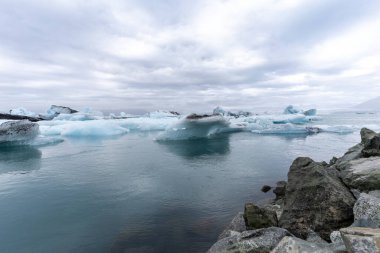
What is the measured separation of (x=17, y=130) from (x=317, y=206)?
62.3ft

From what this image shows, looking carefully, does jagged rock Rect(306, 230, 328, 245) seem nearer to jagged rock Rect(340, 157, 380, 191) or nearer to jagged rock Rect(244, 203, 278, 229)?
jagged rock Rect(244, 203, 278, 229)

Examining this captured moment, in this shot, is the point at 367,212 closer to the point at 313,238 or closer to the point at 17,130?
the point at 313,238

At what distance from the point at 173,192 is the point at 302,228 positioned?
468 centimetres

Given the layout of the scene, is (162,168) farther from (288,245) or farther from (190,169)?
(288,245)

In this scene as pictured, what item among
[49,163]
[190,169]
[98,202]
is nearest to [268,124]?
[190,169]

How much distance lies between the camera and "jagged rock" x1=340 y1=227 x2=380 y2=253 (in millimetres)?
2438

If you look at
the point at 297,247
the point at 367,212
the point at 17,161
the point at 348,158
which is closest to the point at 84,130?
the point at 17,161

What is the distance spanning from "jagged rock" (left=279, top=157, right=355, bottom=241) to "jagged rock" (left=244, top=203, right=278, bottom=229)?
168 millimetres

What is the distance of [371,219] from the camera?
3432mm

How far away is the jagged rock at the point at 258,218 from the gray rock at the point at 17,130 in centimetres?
1778

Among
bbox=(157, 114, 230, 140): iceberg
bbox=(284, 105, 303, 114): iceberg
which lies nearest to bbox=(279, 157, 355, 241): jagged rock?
bbox=(157, 114, 230, 140): iceberg

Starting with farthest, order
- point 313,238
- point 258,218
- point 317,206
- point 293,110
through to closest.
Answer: point 293,110
point 258,218
point 317,206
point 313,238

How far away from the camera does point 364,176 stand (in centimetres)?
517

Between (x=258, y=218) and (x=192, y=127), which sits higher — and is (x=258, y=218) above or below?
below
